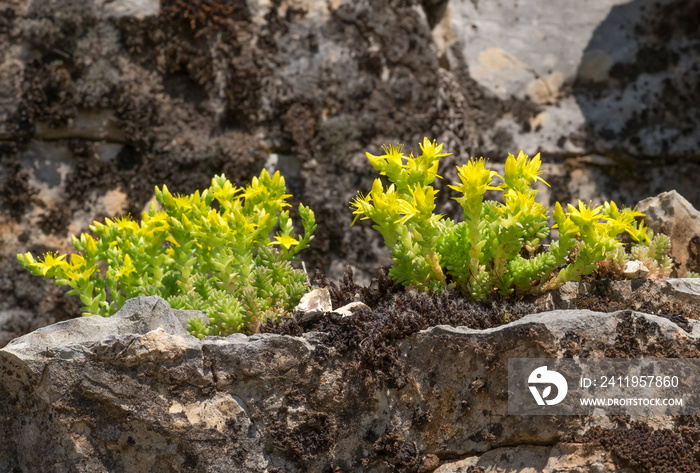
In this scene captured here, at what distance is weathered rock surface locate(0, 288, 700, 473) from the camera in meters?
3.47

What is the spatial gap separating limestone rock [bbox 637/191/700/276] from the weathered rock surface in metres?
1.30

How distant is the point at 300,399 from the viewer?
3543 millimetres

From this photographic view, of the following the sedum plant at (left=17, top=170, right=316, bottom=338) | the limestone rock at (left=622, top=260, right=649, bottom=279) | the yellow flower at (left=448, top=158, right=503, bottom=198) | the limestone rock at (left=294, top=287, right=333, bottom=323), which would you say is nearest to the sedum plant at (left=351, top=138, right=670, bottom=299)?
the yellow flower at (left=448, top=158, right=503, bottom=198)

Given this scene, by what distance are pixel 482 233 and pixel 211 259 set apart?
61.1 inches

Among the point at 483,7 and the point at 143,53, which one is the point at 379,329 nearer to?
the point at 143,53

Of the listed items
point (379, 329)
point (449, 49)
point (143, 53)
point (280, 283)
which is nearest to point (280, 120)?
point (143, 53)

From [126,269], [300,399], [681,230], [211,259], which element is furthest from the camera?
[681,230]

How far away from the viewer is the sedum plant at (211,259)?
398cm

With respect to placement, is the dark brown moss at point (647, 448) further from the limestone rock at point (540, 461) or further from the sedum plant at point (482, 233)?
the sedum plant at point (482, 233)

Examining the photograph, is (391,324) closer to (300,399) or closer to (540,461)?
(300,399)

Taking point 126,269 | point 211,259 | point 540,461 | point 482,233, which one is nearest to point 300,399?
point 540,461

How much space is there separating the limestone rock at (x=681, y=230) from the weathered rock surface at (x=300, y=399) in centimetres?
130

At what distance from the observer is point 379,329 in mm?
3600

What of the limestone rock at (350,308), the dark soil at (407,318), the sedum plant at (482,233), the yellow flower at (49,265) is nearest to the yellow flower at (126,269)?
the yellow flower at (49,265)
